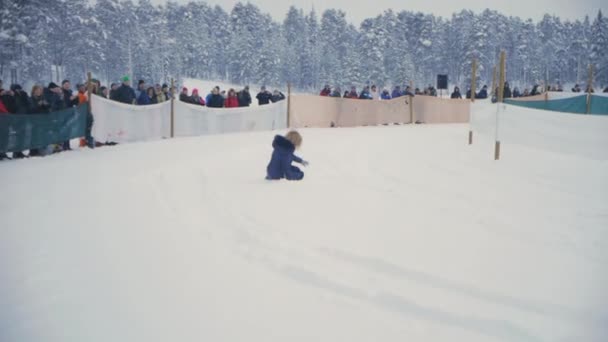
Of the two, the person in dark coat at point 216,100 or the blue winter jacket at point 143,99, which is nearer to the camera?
the blue winter jacket at point 143,99

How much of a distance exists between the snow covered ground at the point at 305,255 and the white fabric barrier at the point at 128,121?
422 cm

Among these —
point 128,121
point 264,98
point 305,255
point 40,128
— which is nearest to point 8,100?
point 40,128

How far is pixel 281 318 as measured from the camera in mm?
3570

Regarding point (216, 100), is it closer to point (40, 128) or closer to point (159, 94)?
point (159, 94)

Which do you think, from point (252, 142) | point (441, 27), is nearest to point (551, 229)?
point (252, 142)

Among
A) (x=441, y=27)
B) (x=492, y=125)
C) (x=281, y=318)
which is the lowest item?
(x=281, y=318)

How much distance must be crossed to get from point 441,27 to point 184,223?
130m

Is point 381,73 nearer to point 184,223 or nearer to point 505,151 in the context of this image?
point 505,151

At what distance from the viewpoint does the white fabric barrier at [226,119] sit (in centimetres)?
1664

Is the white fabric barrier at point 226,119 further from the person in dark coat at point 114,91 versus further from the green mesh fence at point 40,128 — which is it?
the green mesh fence at point 40,128

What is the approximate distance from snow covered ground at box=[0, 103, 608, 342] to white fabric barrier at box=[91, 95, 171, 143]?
4221 mm

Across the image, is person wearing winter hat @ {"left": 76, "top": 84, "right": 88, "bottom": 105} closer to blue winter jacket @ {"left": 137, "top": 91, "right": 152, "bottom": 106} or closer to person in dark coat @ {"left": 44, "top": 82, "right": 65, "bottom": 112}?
person in dark coat @ {"left": 44, "top": 82, "right": 65, "bottom": 112}

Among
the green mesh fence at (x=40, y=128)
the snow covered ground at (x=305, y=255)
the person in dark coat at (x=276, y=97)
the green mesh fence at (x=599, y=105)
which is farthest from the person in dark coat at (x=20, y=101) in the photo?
the green mesh fence at (x=599, y=105)

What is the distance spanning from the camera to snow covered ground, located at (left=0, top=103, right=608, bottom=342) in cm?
349
